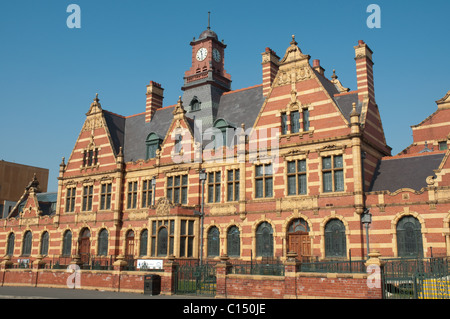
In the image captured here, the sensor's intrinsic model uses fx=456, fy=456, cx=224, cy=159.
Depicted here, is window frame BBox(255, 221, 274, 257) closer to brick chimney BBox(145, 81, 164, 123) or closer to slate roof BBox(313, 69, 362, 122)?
slate roof BBox(313, 69, 362, 122)

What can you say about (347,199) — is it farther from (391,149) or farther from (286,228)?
(391,149)

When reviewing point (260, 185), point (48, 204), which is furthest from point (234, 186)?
point (48, 204)

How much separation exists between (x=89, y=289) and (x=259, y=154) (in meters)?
15.3

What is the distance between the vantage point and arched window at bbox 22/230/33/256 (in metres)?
48.2

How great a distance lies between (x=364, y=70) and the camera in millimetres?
33562

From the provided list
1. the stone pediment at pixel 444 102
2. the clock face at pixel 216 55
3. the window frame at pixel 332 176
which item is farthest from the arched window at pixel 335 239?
the clock face at pixel 216 55

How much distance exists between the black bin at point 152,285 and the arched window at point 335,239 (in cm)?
1201

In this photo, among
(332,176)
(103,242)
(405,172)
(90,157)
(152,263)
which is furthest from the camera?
(90,157)

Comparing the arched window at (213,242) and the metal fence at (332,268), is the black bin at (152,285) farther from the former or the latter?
the arched window at (213,242)

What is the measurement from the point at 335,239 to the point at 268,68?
51.7ft

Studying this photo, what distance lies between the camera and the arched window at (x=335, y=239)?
29.6 metres

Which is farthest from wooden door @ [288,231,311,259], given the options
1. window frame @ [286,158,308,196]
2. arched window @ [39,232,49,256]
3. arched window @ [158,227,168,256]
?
arched window @ [39,232,49,256]

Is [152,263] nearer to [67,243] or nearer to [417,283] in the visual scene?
[67,243]
